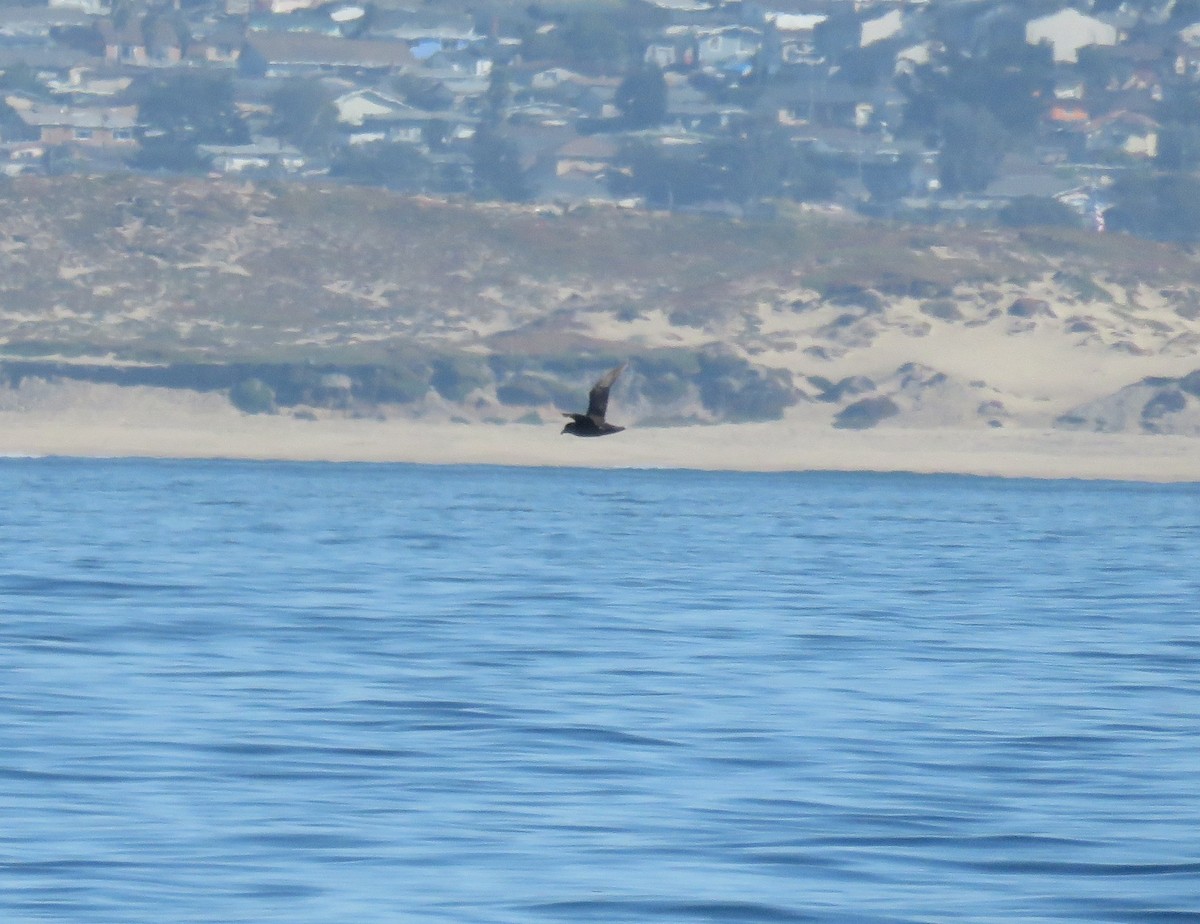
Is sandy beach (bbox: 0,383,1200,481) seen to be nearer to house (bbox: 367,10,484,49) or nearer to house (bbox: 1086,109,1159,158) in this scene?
house (bbox: 1086,109,1159,158)

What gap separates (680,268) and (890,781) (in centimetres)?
7313

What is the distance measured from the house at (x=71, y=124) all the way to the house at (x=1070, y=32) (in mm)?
57843

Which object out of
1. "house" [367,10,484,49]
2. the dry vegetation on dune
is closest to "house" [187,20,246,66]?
"house" [367,10,484,49]

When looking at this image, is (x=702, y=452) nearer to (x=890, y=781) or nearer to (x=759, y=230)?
(x=759, y=230)

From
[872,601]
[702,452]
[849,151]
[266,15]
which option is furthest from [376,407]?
[266,15]

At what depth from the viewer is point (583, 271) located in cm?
8550

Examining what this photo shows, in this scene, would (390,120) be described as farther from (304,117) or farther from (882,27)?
(882,27)

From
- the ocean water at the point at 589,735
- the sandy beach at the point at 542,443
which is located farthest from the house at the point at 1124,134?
the ocean water at the point at 589,735

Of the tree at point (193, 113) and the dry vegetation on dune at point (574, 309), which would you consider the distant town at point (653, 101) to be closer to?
the tree at point (193, 113)

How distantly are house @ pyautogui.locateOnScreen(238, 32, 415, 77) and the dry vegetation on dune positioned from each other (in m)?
85.4

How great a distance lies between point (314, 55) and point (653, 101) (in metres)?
36.6

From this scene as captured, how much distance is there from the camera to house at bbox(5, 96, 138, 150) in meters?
154

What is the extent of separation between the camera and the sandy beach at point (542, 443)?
62188 millimetres

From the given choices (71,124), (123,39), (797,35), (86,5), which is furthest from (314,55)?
(797,35)
